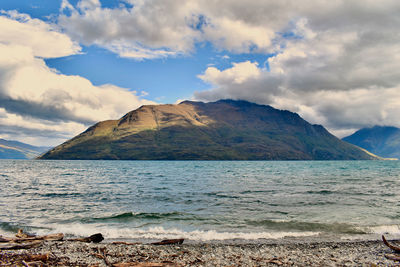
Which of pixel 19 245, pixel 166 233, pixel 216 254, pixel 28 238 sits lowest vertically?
pixel 166 233

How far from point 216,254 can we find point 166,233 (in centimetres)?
735

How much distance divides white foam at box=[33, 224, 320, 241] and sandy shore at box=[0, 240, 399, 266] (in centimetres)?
273

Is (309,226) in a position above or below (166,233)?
above

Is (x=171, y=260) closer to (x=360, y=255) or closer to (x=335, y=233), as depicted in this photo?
(x=360, y=255)

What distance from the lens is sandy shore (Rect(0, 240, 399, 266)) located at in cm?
1277

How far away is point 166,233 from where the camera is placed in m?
20.9

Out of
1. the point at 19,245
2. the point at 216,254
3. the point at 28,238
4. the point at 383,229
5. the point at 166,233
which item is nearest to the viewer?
the point at 19,245

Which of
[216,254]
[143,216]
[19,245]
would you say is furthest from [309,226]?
[19,245]

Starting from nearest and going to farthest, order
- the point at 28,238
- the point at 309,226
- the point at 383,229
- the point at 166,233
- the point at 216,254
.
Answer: the point at 216,254 < the point at 28,238 < the point at 166,233 < the point at 383,229 < the point at 309,226

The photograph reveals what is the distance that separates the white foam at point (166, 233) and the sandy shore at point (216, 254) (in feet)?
8.97

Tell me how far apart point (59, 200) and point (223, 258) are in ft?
100

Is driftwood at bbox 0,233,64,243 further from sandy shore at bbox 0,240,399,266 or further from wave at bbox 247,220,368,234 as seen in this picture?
wave at bbox 247,220,368,234

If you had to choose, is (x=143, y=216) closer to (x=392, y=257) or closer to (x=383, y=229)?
(x=392, y=257)

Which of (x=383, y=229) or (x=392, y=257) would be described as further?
(x=383, y=229)
